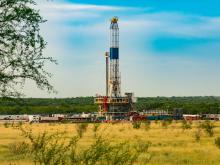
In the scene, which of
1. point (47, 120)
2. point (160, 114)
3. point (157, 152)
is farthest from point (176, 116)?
point (157, 152)

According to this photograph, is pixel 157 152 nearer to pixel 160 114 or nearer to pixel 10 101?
pixel 10 101

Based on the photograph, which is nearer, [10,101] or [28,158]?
[10,101]

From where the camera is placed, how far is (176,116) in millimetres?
144750

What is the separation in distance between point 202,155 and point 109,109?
348 feet

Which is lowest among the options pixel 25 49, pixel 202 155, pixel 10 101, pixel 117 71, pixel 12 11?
pixel 202 155

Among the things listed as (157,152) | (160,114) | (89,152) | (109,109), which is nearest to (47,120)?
(109,109)

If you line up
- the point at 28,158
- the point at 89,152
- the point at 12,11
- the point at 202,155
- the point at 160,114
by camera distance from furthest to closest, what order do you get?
the point at 160,114
the point at 202,155
the point at 28,158
the point at 89,152
the point at 12,11

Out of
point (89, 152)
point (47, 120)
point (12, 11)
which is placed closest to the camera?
point (12, 11)

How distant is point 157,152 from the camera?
3881 centimetres

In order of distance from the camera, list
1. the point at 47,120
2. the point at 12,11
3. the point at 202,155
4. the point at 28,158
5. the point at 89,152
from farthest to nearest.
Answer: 1. the point at 47,120
2. the point at 202,155
3. the point at 28,158
4. the point at 89,152
5. the point at 12,11

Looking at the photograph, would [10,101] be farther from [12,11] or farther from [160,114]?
[160,114]

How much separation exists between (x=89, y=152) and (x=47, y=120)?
12340 cm

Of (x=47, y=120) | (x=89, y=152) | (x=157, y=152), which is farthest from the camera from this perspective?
(x=47, y=120)

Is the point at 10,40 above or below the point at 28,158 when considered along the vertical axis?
above
